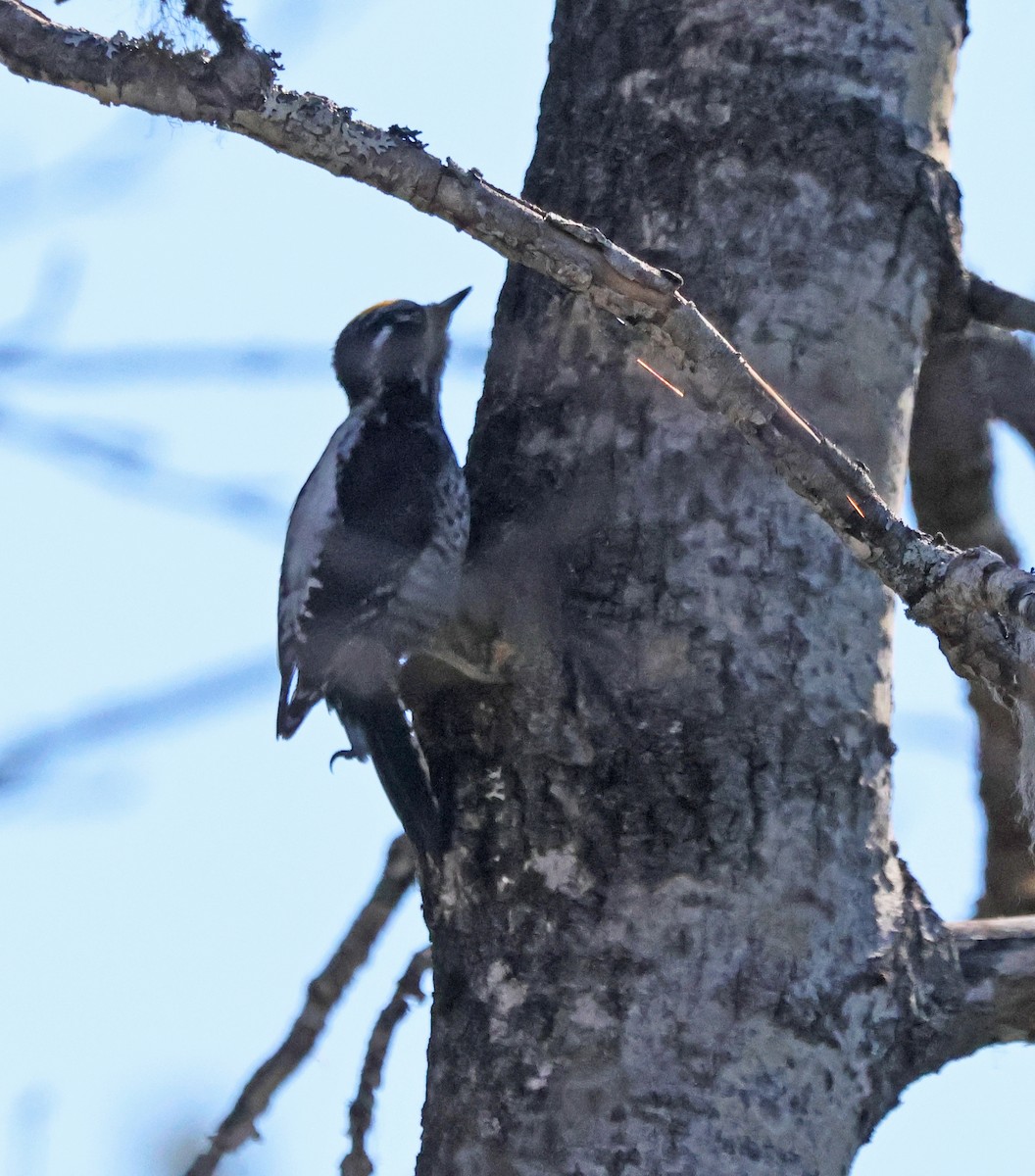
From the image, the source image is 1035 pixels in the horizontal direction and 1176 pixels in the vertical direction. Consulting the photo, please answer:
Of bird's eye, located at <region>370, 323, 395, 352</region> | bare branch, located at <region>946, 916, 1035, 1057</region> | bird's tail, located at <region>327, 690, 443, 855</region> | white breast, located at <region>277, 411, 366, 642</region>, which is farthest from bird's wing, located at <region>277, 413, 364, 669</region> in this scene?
bare branch, located at <region>946, 916, 1035, 1057</region>

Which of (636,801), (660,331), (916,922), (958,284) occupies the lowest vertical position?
(916,922)

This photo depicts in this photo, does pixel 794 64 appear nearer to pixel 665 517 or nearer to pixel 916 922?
pixel 665 517

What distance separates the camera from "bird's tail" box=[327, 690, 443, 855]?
7.92 feet

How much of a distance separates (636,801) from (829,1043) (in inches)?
16.2

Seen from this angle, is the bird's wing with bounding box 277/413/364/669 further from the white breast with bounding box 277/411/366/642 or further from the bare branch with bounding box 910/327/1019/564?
the bare branch with bounding box 910/327/1019/564

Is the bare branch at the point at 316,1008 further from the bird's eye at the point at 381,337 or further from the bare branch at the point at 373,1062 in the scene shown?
the bird's eye at the point at 381,337

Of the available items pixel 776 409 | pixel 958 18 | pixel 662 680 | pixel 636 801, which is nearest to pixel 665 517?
pixel 662 680

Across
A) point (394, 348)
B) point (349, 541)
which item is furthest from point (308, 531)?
point (394, 348)

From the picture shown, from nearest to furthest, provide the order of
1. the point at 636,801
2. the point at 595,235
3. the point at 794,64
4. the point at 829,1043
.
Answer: the point at 595,235 → the point at 829,1043 → the point at 636,801 → the point at 794,64

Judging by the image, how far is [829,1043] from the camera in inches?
81.6

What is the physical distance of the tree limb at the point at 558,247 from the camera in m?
1.71

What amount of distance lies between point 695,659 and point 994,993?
624 millimetres

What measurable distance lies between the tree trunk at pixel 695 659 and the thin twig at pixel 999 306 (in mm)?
92

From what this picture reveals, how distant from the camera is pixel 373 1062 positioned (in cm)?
271
